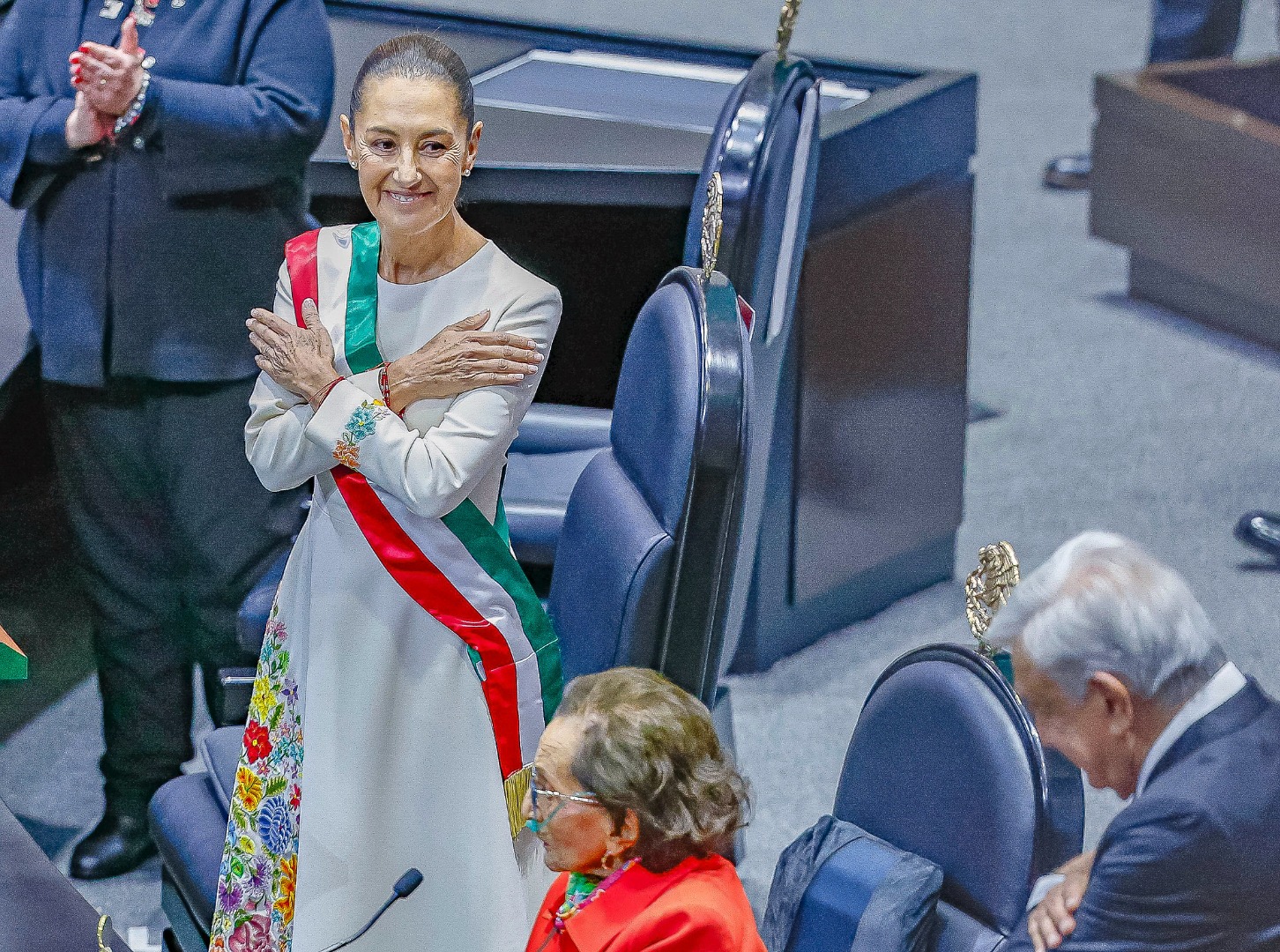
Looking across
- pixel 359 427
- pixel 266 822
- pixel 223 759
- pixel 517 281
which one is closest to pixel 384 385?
pixel 359 427

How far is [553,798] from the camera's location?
5.42 feet

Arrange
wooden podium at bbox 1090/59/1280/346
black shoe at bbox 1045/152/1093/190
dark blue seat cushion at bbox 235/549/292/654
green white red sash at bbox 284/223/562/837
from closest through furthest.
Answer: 1. green white red sash at bbox 284/223/562/837
2. dark blue seat cushion at bbox 235/549/292/654
3. wooden podium at bbox 1090/59/1280/346
4. black shoe at bbox 1045/152/1093/190

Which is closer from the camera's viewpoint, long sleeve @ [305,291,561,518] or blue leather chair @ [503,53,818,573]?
long sleeve @ [305,291,561,518]

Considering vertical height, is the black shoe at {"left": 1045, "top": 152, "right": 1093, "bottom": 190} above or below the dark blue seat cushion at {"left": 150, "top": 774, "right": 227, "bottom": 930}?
above

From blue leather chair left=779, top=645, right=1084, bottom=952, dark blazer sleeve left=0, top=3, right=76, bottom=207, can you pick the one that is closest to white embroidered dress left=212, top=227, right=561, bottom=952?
blue leather chair left=779, top=645, right=1084, bottom=952

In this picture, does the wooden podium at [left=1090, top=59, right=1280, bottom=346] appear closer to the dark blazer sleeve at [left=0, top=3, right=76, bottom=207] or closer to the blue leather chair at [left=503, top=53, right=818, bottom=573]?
the blue leather chair at [left=503, top=53, right=818, bottom=573]

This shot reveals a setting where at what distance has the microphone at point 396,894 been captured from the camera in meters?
1.87

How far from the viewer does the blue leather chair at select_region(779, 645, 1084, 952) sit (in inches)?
62.9

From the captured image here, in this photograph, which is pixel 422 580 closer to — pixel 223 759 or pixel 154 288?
pixel 223 759

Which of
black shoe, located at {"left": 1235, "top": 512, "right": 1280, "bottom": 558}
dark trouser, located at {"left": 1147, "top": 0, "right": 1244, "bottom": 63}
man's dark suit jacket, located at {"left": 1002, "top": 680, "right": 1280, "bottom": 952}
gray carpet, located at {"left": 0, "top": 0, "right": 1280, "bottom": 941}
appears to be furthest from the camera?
dark trouser, located at {"left": 1147, "top": 0, "right": 1244, "bottom": 63}

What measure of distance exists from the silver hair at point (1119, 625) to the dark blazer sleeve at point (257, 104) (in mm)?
1434

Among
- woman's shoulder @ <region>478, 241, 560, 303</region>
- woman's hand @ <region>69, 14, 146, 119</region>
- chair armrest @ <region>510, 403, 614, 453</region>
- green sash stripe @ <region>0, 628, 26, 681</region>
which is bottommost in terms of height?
chair armrest @ <region>510, 403, 614, 453</region>

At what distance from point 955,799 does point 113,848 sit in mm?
1694

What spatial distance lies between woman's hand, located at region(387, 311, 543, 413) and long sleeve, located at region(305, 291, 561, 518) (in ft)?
0.06
